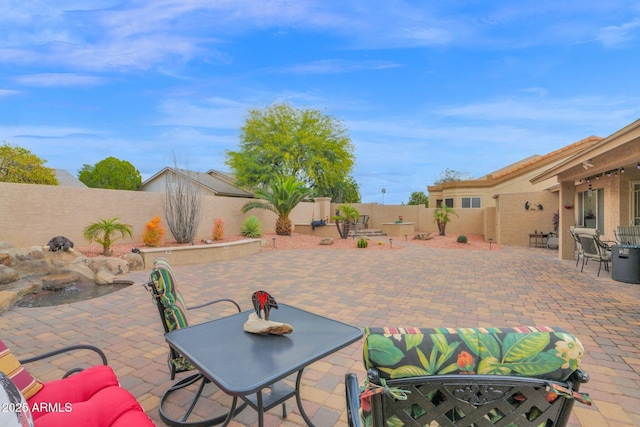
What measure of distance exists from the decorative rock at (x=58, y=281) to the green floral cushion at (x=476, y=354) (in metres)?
7.82

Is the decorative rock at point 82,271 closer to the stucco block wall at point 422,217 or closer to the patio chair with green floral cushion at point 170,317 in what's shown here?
the patio chair with green floral cushion at point 170,317

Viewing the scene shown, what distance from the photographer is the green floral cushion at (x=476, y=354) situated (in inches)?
42.8

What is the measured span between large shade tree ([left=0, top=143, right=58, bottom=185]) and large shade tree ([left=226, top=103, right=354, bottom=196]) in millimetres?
10926

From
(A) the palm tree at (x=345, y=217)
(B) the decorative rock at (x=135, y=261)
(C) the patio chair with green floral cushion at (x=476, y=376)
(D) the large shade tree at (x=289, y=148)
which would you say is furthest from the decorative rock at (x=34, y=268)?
(D) the large shade tree at (x=289, y=148)

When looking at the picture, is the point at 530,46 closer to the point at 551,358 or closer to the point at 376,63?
the point at 376,63

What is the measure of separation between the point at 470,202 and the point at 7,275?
23.7 m

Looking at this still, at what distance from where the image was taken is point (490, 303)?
500 cm

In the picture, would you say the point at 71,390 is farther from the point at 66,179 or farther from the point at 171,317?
the point at 66,179

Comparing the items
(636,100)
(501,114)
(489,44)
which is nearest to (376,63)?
(489,44)

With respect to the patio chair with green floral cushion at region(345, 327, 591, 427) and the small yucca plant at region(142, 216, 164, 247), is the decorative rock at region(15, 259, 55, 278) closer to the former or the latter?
the small yucca plant at region(142, 216, 164, 247)

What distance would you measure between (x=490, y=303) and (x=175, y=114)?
16.6 m

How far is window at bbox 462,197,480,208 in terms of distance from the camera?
21.8m

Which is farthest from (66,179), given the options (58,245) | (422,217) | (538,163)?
(538,163)

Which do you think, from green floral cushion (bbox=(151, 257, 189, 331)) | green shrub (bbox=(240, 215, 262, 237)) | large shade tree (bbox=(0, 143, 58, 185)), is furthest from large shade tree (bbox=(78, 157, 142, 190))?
green floral cushion (bbox=(151, 257, 189, 331))
